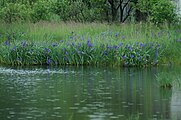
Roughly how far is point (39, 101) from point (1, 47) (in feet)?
34.5

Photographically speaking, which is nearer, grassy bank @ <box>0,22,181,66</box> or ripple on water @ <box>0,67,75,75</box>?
ripple on water @ <box>0,67,75,75</box>

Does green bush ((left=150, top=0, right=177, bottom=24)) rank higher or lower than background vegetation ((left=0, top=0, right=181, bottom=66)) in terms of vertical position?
higher

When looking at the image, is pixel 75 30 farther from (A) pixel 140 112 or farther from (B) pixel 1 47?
(A) pixel 140 112

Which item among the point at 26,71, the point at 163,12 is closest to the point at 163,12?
the point at 163,12

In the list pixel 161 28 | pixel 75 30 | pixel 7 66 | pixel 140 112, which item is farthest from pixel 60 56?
pixel 140 112

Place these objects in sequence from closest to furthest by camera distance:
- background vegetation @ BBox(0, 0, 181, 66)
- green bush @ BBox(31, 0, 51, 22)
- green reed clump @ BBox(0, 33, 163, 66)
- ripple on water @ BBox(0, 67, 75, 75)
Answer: ripple on water @ BBox(0, 67, 75, 75) < green reed clump @ BBox(0, 33, 163, 66) < background vegetation @ BBox(0, 0, 181, 66) < green bush @ BBox(31, 0, 51, 22)

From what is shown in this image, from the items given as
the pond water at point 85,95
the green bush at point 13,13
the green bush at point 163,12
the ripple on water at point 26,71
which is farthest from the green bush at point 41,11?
the pond water at point 85,95

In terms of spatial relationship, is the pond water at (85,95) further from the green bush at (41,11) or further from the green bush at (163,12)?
the green bush at (41,11)

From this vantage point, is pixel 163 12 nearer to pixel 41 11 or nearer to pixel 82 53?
pixel 82 53

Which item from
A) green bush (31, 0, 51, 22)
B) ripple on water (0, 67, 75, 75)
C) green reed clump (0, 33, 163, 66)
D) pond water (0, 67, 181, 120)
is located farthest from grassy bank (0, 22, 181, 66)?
green bush (31, 0, 51, 22)

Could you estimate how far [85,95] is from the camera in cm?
1429

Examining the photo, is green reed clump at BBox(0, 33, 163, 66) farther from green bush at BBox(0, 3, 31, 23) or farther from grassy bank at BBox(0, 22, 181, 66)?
green bush at BBox(0, 3, 31, 23)

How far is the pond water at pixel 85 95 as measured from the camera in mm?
11539

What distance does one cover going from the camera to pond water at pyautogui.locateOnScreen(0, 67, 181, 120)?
11539 mm
